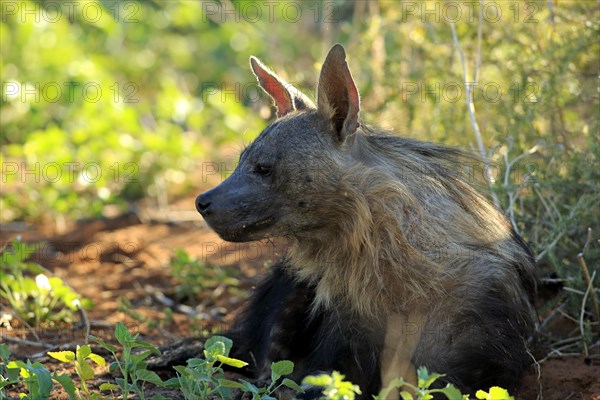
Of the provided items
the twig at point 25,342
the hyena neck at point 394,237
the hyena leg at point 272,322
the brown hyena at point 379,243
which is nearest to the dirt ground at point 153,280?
the twig at point 25,342

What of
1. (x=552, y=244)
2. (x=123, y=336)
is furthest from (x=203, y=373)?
(x=552, y=244)

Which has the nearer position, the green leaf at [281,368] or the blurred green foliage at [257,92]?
the green leaf at [281,368]

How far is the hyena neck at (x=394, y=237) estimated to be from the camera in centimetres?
384

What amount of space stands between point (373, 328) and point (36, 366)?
1367mm

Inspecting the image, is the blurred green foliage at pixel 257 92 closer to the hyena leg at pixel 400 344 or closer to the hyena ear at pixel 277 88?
the hyena ear at pixel 277 88

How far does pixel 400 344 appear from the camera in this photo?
386 centimetres

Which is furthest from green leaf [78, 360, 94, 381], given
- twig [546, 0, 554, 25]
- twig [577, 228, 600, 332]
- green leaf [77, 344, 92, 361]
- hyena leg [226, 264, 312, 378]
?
twig [546, 0, 554, 25]

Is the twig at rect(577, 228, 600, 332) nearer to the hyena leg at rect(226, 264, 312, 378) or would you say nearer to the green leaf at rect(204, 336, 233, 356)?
the hyena leg at rect(226, 264, 312, 378)

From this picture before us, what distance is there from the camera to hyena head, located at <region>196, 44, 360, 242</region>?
392 cm

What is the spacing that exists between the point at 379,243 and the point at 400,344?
42 cm

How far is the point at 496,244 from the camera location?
Result: 399 cm

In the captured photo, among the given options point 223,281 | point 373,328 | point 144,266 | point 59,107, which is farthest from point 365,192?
point 59,107

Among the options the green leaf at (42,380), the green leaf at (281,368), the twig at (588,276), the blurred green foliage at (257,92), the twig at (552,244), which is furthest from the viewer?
the blurred green foliage at (257,92)

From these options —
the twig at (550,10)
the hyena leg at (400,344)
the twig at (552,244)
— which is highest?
the twig at (550,10)
